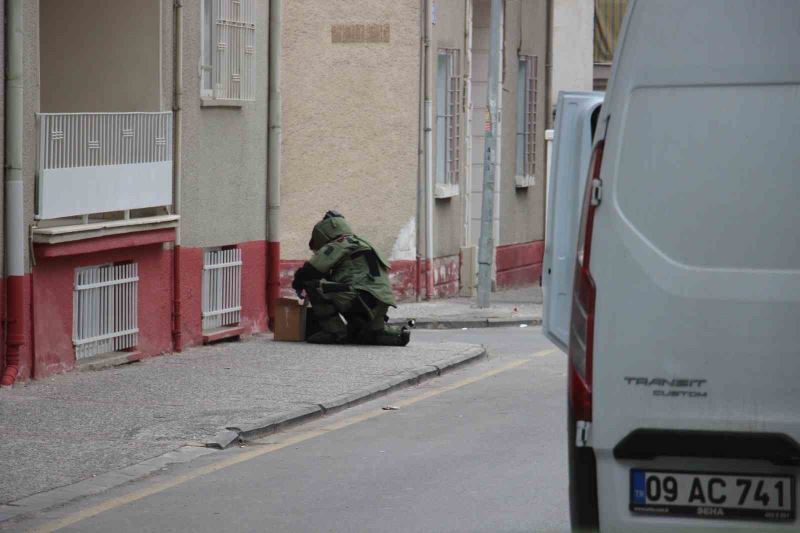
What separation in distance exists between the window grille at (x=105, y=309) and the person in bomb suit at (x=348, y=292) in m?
2.14

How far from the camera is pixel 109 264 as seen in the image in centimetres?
1506

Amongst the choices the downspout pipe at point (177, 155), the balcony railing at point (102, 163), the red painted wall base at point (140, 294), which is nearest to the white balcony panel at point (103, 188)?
the balcony railing at point (102, 163)

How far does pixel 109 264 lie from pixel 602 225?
9.78 metres

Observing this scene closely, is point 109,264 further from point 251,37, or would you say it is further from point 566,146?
point 566,146

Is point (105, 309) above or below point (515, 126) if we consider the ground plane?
below

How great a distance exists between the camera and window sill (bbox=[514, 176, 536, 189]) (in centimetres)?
2934

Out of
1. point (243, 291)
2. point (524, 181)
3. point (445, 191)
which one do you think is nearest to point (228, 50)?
point (243, 291)

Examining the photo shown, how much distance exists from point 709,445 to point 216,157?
39.3 feet

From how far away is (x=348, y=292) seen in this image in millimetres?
16766

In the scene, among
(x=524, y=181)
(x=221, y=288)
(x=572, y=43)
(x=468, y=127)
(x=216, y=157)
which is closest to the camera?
(x=216, y=157)

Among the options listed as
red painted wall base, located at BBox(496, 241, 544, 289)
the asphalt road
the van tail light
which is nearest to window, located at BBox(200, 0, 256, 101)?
the asphalt road

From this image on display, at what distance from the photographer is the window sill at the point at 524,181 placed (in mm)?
29336

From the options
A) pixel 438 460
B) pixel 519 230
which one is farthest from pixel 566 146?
pixel 519 230

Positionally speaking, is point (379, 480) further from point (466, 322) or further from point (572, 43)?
point (572, 43)
